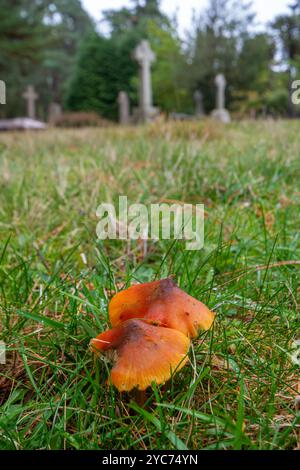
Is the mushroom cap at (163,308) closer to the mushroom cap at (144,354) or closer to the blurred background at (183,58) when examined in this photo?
the mushroom cap at (144,354)

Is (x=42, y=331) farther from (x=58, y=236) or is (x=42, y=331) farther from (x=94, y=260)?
(x=58, y=236)

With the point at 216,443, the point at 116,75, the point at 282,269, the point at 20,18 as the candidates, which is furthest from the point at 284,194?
the point at 116,75

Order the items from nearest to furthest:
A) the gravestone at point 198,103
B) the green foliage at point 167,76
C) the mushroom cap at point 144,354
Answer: the mushroom cap at point 144,354 < the gravestone at point 198,103 < the green foliage at point 167,76

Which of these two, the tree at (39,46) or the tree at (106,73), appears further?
the tree at (106,73)

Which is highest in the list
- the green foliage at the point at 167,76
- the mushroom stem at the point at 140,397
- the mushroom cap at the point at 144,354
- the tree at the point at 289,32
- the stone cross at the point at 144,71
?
the tree at the point at 289,32

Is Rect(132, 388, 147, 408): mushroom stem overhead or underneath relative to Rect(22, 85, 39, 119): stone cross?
underneath

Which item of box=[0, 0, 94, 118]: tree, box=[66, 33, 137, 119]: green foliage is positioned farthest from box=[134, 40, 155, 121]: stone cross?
box=[66, 33, 137, 119]: green foliage

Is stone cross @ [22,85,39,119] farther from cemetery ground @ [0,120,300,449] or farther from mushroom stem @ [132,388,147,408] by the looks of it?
mushroom stem @ [132,388,147,408]

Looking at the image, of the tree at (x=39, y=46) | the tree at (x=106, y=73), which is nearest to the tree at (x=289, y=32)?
the tree at (x=106, y=73)
